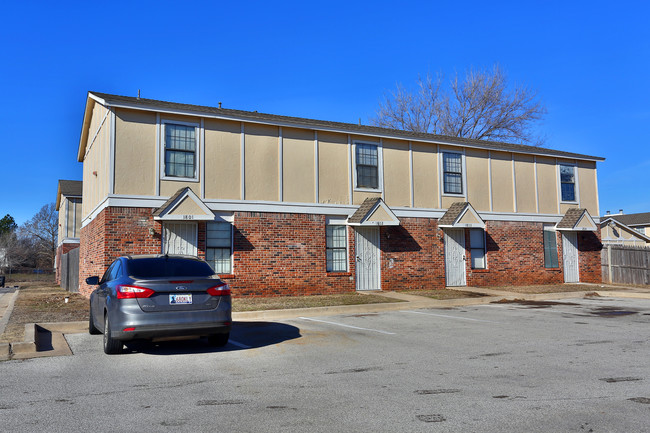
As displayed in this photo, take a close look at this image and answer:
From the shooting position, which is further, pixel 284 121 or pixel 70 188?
pixel 70 188

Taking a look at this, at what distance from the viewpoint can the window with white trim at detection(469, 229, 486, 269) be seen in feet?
67.4

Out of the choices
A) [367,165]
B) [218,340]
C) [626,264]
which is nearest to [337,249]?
[367,165]

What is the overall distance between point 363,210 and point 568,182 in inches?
439

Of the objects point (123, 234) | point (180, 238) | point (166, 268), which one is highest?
point (123, 234)

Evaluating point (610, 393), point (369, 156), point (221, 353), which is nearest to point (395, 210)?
point (369, 156)

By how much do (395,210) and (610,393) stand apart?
13.7 m

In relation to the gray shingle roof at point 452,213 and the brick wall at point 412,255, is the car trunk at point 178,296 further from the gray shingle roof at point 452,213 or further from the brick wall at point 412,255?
the gray shingle roof at point 452,213

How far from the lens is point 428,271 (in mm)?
19391

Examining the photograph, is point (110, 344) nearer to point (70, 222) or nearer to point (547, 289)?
point (547, 289)

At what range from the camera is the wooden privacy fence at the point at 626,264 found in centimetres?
2281

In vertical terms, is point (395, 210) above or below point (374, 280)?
above

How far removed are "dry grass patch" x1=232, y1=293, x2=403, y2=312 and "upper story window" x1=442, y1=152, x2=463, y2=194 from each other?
6405 millimetres

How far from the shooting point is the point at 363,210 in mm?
17938

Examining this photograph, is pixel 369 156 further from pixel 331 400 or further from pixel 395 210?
pixel 331 400
